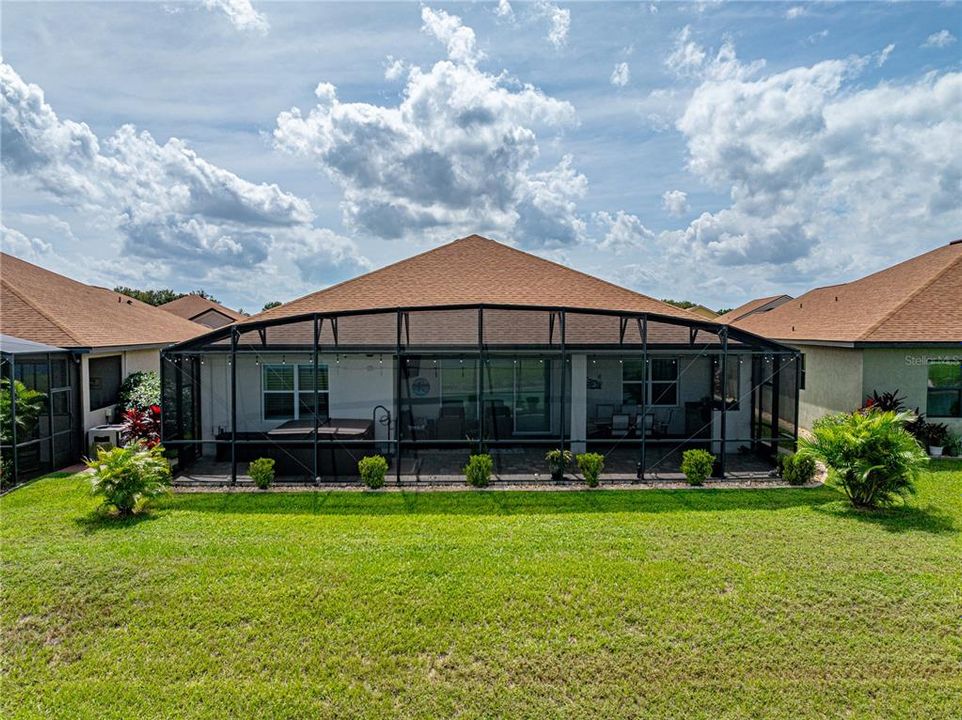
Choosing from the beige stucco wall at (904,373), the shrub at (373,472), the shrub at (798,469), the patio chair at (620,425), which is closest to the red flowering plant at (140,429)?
the shrub at (373,472)

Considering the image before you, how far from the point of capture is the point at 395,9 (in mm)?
10797

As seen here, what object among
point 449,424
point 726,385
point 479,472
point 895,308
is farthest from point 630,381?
point 895,308

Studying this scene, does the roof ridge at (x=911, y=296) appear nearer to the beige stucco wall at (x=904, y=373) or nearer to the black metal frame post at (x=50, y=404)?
the beige stucco wall at (x=904, y=373)

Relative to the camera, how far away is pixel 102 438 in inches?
463

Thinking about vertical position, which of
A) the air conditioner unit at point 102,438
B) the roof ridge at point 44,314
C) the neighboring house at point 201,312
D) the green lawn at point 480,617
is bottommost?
the green lawn at point 480,617

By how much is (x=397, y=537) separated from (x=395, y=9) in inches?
412

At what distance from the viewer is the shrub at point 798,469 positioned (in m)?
9.73

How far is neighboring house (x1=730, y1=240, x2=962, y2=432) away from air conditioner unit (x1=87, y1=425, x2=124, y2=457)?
57.9ft

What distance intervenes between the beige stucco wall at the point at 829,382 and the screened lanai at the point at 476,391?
2040mm

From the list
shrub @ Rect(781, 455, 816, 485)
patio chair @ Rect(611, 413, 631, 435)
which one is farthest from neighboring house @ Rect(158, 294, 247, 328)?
shrub @ Rect(781, 455, 816, 485)

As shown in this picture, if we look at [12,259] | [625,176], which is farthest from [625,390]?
[12,259]

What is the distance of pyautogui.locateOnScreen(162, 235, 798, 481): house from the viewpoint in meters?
10.6

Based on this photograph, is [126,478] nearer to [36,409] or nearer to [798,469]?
[36,409]

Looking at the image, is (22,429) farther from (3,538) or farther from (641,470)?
(641,470)
